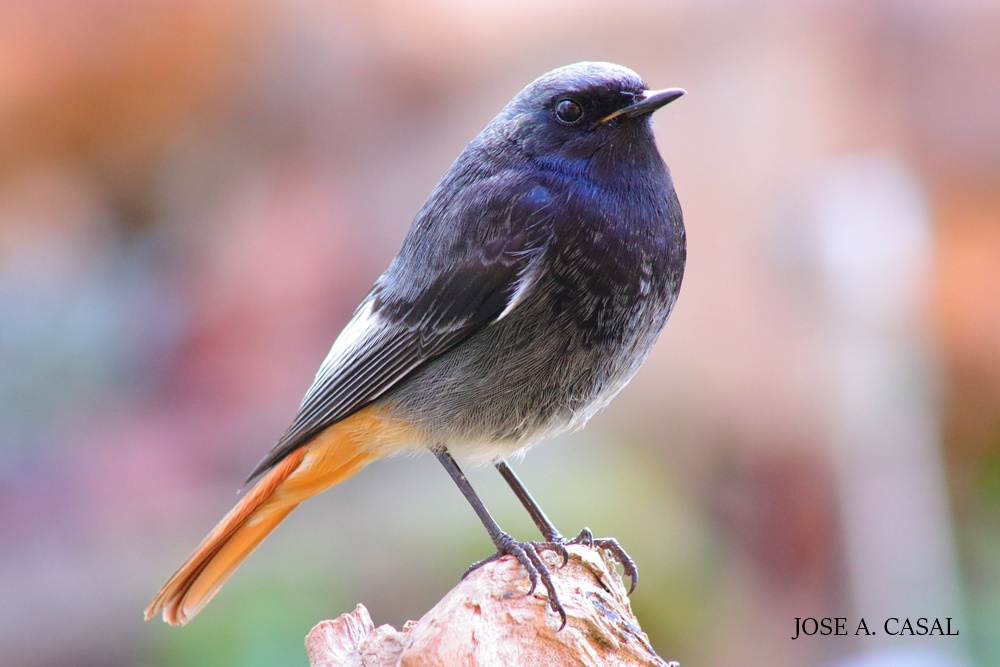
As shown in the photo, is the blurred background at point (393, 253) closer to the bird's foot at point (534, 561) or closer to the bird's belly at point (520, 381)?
the bird's belly at point (520, 381)

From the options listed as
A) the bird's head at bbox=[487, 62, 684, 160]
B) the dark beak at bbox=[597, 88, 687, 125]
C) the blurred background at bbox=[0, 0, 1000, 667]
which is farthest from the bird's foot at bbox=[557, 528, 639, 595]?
the blurred background at bbox=[0, 0, 1000, 667]

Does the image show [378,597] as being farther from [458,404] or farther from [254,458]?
[458,404]

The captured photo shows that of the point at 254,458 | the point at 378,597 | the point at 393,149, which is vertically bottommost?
the point at 378,597

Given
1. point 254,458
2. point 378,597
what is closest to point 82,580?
point 254,458

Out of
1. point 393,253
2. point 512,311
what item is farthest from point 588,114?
point 393,253

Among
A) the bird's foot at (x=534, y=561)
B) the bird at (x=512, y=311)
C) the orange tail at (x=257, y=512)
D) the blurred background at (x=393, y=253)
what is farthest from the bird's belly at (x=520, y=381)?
the blurred background at (x=393, y=253)

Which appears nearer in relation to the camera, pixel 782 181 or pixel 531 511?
pixel 531 511

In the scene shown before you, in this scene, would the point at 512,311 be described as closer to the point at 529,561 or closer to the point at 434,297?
the point at 434,297
